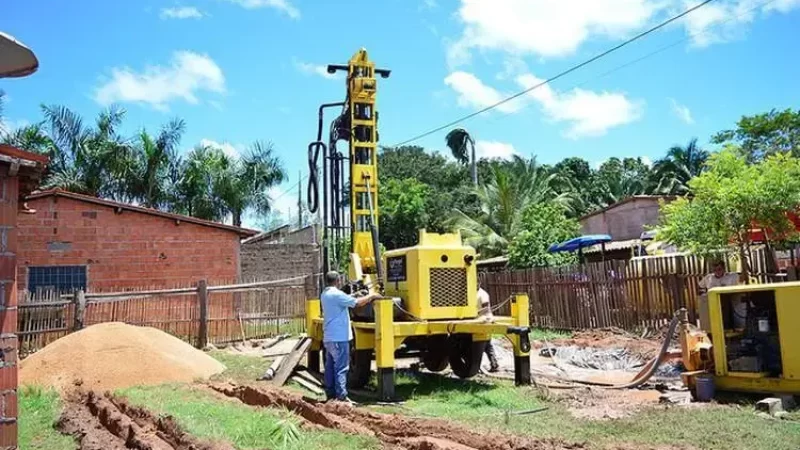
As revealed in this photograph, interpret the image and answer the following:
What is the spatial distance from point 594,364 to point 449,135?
3918cm

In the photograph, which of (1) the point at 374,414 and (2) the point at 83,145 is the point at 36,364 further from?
(2) the point at 83,145

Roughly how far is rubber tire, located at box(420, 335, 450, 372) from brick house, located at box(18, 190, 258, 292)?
9.96 metres

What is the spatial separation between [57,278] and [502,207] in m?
18.6

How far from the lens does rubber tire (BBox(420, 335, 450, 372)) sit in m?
11.3

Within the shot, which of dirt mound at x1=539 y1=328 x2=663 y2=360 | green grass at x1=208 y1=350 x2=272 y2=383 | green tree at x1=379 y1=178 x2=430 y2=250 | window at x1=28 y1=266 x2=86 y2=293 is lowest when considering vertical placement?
green grass at x1=208 y1=350 x2=272 y2=383

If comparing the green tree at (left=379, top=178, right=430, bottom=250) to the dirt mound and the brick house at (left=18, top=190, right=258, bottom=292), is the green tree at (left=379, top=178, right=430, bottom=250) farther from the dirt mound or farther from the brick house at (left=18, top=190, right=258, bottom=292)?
the dirt mound

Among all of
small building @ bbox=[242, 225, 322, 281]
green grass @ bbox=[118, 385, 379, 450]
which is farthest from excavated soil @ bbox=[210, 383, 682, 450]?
small building @ bbox=[242, 225, 322, 281]

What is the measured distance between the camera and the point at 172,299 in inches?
687

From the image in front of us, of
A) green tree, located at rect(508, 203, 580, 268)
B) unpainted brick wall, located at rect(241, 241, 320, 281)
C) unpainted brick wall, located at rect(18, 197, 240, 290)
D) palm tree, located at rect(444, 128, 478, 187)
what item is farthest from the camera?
palm tree, located at rect(444, 128, 478, 187)

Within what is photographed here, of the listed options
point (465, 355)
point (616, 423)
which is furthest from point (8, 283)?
point (465, 355)

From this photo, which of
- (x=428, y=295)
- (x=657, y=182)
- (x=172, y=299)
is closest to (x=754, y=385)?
(x=428, y=295)

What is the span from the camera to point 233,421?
773cm

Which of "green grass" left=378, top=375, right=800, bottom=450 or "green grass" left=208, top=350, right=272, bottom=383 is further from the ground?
"green grass" left=208, top=350, right=272, bottom=383

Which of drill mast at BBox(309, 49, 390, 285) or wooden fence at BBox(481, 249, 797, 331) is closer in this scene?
drill mast at BBox(309, 49, 390, 285)
